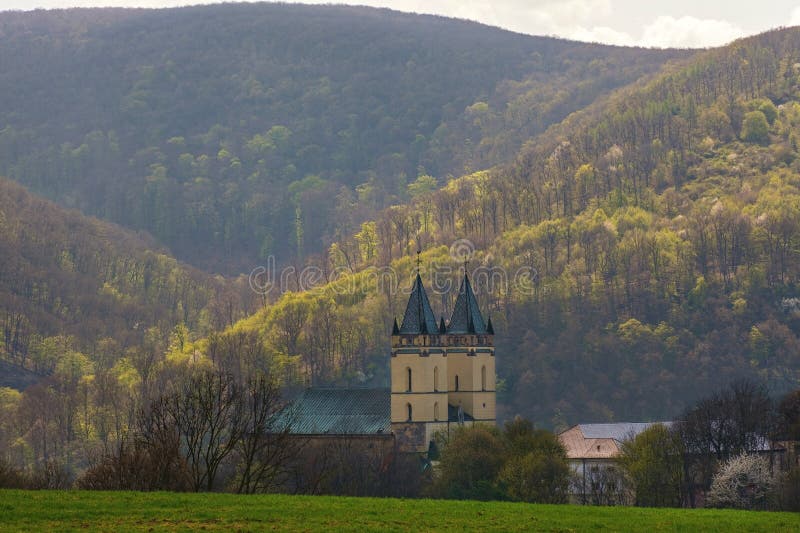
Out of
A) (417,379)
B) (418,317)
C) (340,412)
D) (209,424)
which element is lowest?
(209,424)

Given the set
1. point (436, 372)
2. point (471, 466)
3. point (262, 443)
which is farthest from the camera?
point (436, 372)

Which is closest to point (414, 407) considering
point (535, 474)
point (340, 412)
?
point (340, 412)

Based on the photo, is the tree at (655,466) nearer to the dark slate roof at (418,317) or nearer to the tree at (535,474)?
the tree at (535,474)

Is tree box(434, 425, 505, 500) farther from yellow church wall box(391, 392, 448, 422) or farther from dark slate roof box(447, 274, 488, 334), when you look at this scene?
dark slate roof box(447, 274, 488, 334)

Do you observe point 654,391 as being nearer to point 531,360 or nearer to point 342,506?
point 531,360

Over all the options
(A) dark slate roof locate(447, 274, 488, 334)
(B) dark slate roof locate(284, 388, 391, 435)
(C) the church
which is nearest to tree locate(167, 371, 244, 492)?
(C) the church

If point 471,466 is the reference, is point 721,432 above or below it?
above

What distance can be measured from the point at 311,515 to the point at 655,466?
2050 inches

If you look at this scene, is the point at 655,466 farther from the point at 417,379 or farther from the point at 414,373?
the point at 414,373

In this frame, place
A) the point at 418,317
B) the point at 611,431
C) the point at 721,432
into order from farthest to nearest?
the point at 611,431
the point at 418,317
the point at 721,432

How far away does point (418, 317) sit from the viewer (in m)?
125

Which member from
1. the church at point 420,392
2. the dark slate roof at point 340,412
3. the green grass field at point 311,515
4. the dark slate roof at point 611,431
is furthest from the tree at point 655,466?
the green grass field at point 311,515

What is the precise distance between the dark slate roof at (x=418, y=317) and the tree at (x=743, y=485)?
29.6 meters

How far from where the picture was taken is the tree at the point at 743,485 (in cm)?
9838
